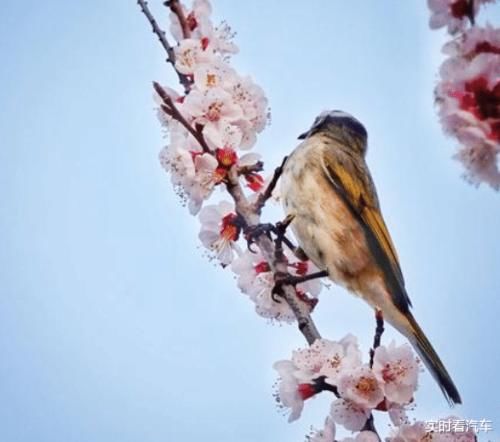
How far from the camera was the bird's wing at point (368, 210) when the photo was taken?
2.73m

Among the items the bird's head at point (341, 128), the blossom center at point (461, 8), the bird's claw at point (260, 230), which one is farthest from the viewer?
the bird's head at point (341, 128)

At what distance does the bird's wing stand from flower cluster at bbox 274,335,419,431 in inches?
32.7

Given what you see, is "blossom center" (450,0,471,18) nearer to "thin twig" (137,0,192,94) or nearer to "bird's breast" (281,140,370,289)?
"thin twig" (137,0,192,94)

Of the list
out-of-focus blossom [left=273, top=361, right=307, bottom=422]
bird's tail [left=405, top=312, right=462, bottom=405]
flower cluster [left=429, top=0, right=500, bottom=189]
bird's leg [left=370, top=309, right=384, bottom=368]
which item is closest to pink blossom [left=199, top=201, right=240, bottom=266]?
out-of-focus blossom [left=273, top=361, right=307, bottom=422]

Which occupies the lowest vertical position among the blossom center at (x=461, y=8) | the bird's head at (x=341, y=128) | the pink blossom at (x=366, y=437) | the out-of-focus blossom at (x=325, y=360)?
the pink blossom at (x=366, y=437)

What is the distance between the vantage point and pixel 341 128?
3.44m

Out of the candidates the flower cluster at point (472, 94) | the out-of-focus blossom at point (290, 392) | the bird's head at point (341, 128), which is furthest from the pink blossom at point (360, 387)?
the bird's head at point (341, 128)

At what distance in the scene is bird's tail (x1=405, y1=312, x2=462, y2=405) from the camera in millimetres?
2211

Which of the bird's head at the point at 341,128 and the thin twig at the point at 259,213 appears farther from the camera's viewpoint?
the bird's head at the point at 341,128

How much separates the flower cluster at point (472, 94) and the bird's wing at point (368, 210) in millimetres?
1264

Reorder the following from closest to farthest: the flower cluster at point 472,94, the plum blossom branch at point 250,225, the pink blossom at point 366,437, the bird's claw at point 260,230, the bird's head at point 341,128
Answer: the flower cluster at point 472,94, the pink blossom at point 366,437, the plum blossom branch at point 250,225, the bird's claw at point 260,230, the bird's head at point 341,128

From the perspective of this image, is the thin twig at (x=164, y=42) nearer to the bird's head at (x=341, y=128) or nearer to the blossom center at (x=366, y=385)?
the blossom center at (x=366, y=385)

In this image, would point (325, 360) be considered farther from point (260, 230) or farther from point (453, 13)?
point (453, 13)

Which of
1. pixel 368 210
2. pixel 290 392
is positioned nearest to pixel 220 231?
pixel 290 392
